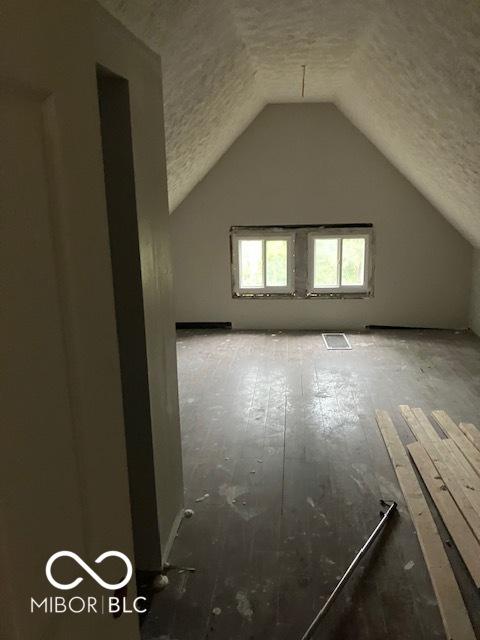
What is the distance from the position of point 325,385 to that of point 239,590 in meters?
2.49

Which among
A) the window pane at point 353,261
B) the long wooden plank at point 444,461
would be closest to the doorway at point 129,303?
the long wooden plank at point 444,461

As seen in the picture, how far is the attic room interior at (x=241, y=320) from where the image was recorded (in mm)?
728

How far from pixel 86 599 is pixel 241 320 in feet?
18.0

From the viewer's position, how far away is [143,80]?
1.86 meters

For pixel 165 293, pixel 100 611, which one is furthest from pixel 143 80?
pixel 100 611

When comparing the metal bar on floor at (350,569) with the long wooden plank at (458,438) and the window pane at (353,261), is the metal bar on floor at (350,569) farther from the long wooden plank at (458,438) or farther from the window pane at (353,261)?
the window pane at (353,261)

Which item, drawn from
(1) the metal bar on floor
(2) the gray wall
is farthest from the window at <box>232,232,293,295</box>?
(1) the metal bar on floor

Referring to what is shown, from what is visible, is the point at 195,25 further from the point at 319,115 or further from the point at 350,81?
the point at 319,115

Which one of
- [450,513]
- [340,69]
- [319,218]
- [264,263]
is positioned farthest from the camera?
[264,263]

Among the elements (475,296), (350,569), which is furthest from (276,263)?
(350,569)

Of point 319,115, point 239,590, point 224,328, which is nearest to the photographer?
point 239,590

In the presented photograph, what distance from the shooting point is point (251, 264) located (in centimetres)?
624

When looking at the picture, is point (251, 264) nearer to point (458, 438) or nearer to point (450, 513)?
point (458, 438)

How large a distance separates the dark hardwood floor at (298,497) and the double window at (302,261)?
50.6 inches
